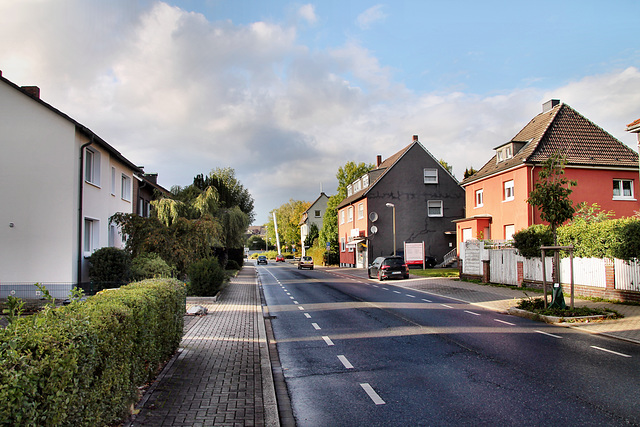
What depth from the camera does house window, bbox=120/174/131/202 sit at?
947 inches

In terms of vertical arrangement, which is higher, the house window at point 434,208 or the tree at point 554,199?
the house window at point 434,208

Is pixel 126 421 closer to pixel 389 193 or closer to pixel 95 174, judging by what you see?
pixel 95 174

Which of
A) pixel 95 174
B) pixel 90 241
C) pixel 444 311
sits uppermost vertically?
pixel 95 174

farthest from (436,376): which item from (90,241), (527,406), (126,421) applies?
(90,241)

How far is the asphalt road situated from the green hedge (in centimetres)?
207

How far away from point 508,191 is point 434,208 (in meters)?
15.7

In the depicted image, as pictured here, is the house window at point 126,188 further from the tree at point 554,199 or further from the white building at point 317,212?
the white building at point 317,212

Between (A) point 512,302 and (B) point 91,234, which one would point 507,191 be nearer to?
(A) point 512,302

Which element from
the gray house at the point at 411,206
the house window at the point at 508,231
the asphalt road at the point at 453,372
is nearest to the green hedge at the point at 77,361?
the asphalt road at the point at 453,372

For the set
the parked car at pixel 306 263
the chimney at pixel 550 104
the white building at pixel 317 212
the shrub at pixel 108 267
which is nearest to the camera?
the shrub at pixel 108 267

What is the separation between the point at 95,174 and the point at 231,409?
670 inches

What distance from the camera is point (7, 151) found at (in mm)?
16625

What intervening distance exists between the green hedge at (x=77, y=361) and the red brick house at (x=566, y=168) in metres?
25.4

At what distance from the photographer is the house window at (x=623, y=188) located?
28062mm
